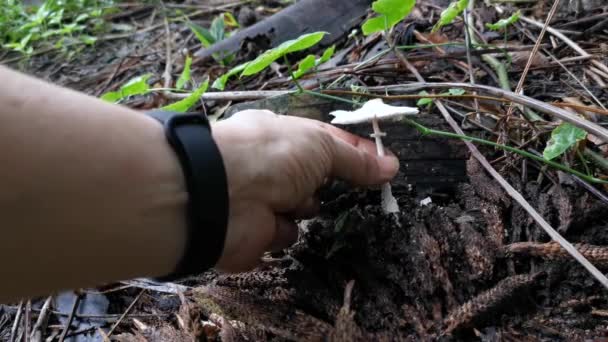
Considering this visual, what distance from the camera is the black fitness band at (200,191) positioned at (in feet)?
3.97

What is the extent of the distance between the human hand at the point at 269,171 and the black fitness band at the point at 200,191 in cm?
10

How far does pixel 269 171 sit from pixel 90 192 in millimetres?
520

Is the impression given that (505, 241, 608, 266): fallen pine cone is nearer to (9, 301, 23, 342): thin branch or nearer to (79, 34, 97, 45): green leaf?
(9, 301, 23, 342): thin branch

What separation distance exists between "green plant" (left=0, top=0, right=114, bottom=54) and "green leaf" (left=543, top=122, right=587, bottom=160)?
4.56 metres

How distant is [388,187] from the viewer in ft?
5.93

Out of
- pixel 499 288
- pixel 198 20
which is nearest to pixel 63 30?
pixel 198 20

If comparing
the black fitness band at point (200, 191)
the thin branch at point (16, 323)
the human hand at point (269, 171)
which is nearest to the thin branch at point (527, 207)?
the human hand at point (269, 171)

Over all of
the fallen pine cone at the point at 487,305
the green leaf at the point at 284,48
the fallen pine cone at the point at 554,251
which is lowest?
the fallen pine cone at the point at 487,305

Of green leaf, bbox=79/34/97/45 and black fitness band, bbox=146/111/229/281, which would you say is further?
green leaf, bbox=79/34/97/45

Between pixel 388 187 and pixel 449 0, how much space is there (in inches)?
79.9

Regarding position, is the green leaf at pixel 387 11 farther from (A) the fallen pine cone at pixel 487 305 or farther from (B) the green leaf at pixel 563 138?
(A) the fallen pine cone at pixel 487 305

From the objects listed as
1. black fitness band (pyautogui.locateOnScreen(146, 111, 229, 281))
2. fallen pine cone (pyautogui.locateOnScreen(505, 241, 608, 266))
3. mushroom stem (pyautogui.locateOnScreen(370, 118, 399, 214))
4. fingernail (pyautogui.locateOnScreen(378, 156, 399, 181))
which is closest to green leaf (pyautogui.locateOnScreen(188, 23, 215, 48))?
mushroom stem (pyautogui.locateOnScreen(370, 118, 399, 214))

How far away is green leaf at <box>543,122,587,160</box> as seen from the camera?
5.36ft

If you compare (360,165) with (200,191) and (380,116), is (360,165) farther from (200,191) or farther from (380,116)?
(200,191)
